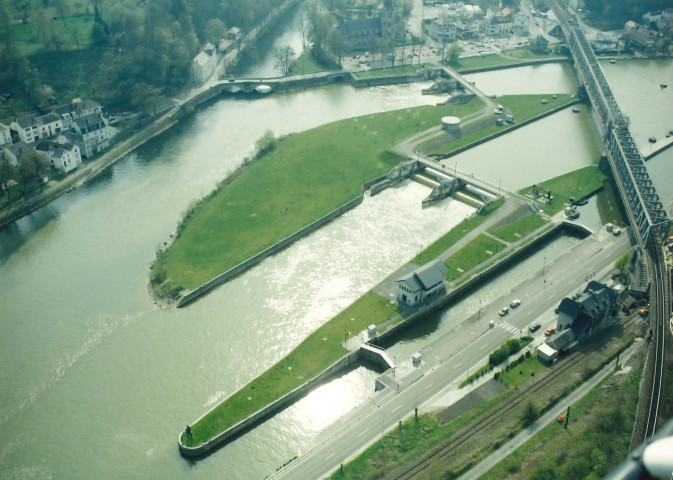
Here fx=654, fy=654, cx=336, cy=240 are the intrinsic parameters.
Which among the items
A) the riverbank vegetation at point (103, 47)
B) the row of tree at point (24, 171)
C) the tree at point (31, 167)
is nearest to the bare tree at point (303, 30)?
the riverbank vegetation at point (103, 47)

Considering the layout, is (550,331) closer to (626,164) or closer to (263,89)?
(626,164)

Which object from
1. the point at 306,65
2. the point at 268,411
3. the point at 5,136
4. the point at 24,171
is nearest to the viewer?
the point at 268,411

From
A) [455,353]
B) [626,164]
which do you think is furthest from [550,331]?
[626,164]

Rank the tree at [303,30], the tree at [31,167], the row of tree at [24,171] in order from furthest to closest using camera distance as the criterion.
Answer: the tree at [303,30] < the tree at [31,167] < the row of tree at [24,171]

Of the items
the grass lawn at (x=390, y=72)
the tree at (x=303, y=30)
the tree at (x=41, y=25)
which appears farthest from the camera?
the tree at (x=303, y=30)

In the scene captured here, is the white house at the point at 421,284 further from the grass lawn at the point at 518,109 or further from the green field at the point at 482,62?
the green field at the point at 482,62

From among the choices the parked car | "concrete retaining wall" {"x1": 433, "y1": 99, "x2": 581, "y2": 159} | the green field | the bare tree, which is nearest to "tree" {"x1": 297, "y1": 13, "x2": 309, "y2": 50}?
the bare tree
